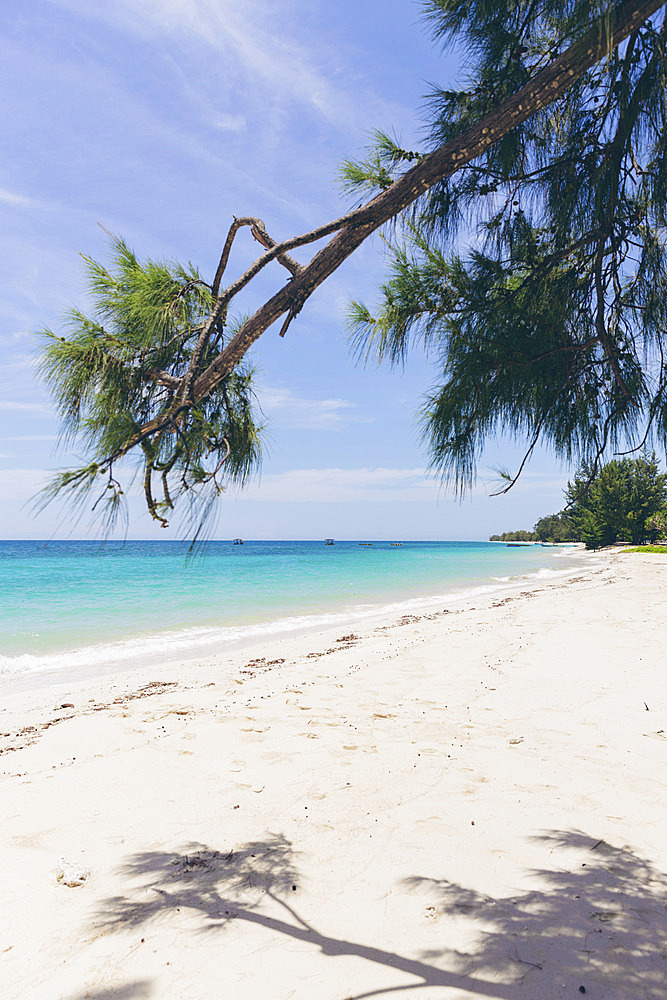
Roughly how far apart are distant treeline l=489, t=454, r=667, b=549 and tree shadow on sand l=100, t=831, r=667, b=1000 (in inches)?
58.7

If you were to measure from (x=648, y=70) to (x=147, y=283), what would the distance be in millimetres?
1924

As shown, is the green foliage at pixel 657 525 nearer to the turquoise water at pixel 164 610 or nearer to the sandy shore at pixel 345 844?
the turquoise water at pixel 164 610

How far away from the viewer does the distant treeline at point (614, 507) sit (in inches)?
94.7

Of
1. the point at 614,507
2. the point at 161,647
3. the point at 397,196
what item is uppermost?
the point at 397,196

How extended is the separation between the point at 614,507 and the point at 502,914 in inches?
145

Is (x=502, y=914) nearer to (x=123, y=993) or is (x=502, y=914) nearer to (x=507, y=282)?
(x=123, y=993)

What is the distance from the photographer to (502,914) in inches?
77.5

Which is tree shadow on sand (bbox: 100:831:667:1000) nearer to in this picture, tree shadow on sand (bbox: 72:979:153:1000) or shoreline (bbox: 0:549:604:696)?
tree shadow on sand (bbox: 72:979:153:1000)

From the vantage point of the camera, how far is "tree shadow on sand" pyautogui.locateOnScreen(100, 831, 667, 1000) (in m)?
1.66

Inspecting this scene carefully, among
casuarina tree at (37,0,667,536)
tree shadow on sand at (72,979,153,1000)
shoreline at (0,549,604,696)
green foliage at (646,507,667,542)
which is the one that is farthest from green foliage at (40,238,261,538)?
green foliage at (646,507,667,542)

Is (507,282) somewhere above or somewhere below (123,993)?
above

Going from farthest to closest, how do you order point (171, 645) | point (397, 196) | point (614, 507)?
point (171, 645), point (614, 507), point (397, 196)

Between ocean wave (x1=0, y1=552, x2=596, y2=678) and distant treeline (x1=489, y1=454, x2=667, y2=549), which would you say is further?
ocean wave (x1=0, y1=552, x2=596, y2=678)

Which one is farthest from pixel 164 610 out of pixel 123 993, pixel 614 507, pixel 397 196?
pixel 397 196
